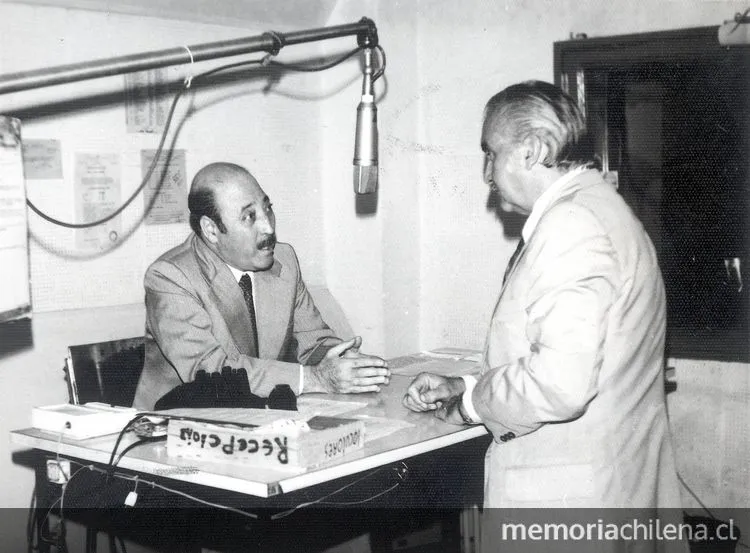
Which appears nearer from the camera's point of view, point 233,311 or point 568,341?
point 568,341

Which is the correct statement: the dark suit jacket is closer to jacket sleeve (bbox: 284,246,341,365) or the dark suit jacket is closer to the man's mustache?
jacket sleeve (bbox: 284,246,341,365)

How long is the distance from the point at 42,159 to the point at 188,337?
43.7 inches

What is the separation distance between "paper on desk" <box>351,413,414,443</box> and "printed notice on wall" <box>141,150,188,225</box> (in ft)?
5.76

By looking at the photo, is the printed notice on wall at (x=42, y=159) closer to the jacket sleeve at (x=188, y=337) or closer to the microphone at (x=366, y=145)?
the jacket sleeve at (x=188, y=337)

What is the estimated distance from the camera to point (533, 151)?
2.07m

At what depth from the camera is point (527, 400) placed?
6.23 feet

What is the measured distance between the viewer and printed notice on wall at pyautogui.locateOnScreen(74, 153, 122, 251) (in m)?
3.54

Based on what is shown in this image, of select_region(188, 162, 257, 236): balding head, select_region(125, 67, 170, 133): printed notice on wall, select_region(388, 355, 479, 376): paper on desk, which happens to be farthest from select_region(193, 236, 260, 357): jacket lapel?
select_region(125, 67, 170, 133): printed notice on wall

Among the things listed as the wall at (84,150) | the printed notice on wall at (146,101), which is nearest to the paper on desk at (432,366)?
the wall at (84,150)

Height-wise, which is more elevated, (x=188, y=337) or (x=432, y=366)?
(x=188, y=337)

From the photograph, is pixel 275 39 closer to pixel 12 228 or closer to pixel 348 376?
pixel 12 228

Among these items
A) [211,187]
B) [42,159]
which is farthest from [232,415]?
[42,159]

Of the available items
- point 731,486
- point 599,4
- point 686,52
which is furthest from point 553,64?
point 731,486

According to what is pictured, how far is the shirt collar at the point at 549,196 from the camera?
2054 mm
